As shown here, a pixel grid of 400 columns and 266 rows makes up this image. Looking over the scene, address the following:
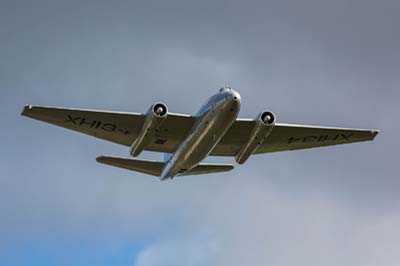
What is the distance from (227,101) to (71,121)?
30.7 feet

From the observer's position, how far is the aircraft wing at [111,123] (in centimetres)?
4347

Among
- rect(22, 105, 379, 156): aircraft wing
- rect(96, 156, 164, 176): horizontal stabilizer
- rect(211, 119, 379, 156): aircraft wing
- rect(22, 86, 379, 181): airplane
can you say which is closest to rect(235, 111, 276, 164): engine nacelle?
rect(22, 86, 379, 181): airplane

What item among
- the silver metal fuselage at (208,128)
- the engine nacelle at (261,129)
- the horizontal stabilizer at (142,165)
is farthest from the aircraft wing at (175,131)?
the silver metal fuselage at (208,128)

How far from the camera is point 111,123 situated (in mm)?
45406

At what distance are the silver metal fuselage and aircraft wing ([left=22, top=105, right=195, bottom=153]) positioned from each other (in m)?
1.09

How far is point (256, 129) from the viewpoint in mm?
44969

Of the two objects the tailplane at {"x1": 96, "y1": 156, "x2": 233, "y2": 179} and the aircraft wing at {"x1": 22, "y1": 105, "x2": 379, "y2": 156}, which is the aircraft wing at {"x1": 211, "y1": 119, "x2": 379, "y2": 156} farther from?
the tailplane at {"x1": 96, "y1": 156, "x2": 233, "y2": 179}

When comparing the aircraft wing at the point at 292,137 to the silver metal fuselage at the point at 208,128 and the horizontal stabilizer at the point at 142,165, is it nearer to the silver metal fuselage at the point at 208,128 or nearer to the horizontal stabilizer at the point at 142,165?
the silver metal fuselage at the point at 208,128

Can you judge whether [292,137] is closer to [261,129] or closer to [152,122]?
[261,129]

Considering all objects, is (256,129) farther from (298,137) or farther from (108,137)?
(108,137)

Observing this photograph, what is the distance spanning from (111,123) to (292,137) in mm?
11637

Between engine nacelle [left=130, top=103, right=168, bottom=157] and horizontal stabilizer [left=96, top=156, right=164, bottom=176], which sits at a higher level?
engine nacelle [left=130, top=103, right=168, bottom=157]

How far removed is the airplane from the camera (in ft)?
140

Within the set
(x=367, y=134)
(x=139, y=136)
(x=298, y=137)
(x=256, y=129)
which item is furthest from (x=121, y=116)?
(x=367, y=134)
